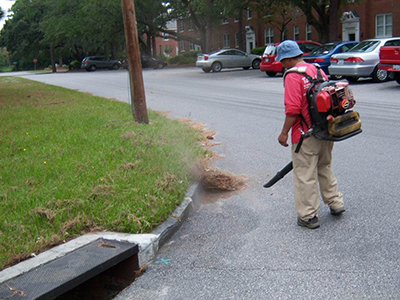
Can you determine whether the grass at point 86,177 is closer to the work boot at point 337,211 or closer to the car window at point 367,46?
the work boot at point 337,211

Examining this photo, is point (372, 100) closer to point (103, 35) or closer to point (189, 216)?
point (189, 216)

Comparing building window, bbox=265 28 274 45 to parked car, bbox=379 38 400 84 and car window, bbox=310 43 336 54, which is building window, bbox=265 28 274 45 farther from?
parked car, bbox=379 38 400 84

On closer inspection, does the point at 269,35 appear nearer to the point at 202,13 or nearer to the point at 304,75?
the point at 202,13

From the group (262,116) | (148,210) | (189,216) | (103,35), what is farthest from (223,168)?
(103,35)

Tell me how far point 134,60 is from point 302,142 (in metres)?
6.33

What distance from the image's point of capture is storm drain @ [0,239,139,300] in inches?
143

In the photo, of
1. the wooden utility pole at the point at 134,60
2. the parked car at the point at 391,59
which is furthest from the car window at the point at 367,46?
the wooden utility pole at the point at 134,60

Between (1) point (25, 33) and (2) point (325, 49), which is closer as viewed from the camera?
(2) point (325, 49)

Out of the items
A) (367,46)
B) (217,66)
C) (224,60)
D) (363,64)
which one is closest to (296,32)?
(224,60)

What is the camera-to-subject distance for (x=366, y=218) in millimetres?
4965

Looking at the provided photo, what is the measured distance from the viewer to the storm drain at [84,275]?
3625 mm

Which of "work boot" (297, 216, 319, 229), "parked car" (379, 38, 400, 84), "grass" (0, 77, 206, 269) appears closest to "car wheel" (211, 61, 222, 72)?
"parked car" (379, 38, 400, 84)

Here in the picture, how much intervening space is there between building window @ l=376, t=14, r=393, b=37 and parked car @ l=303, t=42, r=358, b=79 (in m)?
14.2

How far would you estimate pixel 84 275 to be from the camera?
12.7 ft
